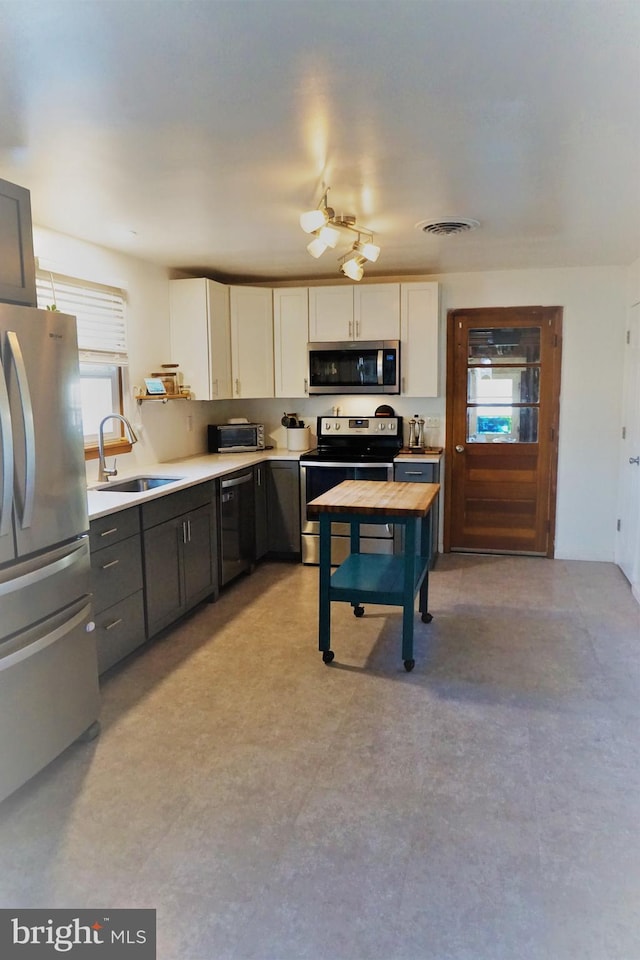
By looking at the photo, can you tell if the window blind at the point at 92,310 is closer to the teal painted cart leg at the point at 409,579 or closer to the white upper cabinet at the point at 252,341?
the white upper cabinet at the point at 252,341

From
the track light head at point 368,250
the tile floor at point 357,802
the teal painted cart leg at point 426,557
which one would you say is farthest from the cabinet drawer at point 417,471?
the track light head at point 368,250

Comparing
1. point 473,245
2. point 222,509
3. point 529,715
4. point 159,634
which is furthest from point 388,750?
point 473,245

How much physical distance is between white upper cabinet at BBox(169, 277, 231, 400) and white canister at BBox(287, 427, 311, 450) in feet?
2.76

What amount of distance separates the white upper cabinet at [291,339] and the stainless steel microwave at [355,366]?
89 mm

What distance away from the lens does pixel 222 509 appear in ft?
14.2

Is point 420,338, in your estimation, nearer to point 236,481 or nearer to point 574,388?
point 574,388

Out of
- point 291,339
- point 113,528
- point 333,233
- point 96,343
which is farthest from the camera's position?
point 291,339

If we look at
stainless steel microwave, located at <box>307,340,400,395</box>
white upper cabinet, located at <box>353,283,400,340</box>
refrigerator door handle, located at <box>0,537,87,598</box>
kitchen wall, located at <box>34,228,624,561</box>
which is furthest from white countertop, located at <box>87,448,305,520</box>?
white upper cabinet, located at <box>353,283,400,340</box>

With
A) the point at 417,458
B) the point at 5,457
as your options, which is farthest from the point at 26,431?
the point at 417,458

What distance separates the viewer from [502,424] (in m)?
5.28

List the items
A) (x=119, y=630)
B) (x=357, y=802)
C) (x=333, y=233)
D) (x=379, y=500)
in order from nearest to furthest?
(x=357, y=802)
(x=333, y=233)
(x=119, y=630)
(x=379, y=500)

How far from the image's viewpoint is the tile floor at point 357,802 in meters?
1.74

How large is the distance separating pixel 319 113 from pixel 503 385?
3.51 meters

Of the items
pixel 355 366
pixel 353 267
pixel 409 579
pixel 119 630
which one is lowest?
pixel 119 630
